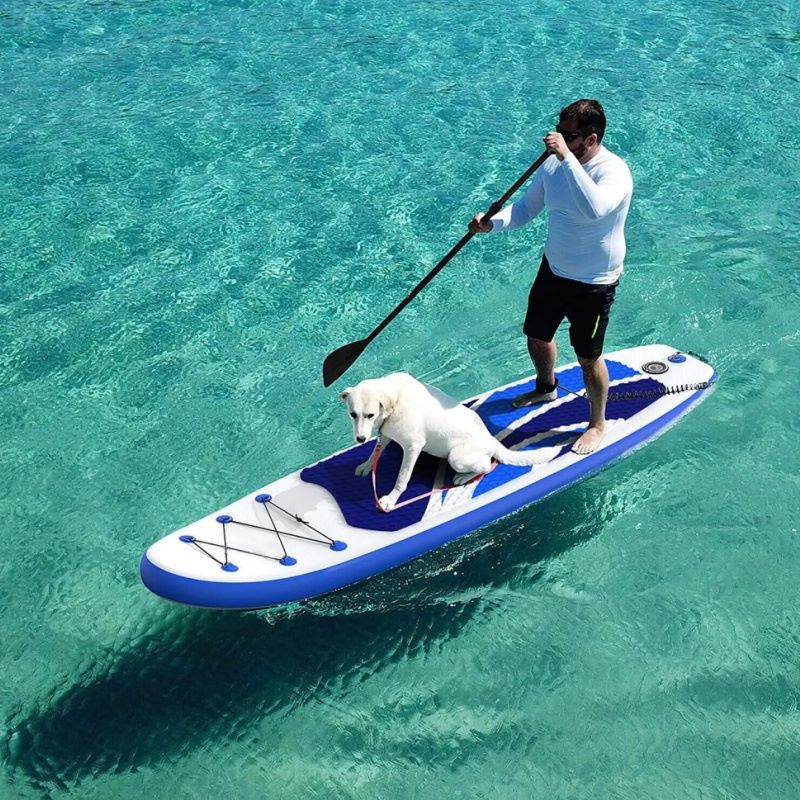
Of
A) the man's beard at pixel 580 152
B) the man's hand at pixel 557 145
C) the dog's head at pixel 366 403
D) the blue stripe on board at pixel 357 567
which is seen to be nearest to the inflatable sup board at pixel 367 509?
the blue stripe on board at pixel 357 567

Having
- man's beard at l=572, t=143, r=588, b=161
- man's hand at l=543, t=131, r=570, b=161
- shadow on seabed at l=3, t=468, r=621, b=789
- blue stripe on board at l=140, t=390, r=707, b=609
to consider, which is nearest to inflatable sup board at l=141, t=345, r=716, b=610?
blue stripe on board at l=140, t=390, r=707, b=609

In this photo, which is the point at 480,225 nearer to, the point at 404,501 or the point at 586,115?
the point at 586,115

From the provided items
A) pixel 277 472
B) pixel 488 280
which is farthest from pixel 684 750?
pixel 488 280

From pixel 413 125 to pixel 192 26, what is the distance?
4357 mm

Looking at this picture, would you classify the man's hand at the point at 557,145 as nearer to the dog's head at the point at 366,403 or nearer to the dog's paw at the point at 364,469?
the dog's head at the point at 366,403

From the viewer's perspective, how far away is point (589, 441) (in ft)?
21.3

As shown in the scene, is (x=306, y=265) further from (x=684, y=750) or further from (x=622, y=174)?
(x=684, y=750)

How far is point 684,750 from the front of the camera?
210 inches

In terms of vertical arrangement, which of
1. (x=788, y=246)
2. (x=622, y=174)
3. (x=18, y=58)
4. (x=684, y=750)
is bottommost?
(x=684, y=750)

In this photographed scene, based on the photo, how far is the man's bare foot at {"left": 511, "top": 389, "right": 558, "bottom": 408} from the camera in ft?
22.6

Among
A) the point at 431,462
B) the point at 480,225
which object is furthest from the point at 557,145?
the point at 431,462

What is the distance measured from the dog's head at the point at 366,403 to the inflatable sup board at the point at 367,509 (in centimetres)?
63

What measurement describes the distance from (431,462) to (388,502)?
17.9 inches

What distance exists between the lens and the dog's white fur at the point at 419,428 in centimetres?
558
